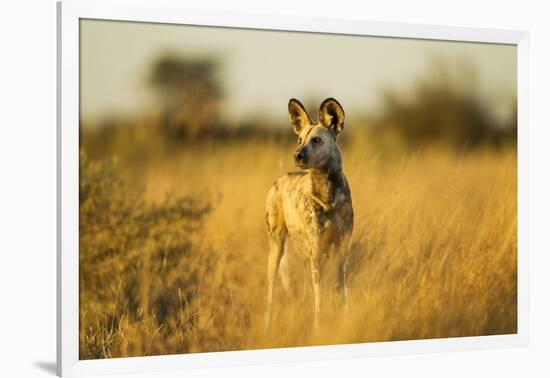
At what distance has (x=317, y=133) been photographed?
273 inches

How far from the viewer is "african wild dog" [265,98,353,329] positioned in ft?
22.7

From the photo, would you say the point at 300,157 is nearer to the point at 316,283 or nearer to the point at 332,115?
the point at 332,115

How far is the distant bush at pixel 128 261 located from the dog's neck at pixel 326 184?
0.84 metres

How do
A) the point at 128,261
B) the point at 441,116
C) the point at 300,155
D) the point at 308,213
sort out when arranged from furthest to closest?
the point at 441,116 < the point at 308,213 < the point at 300,155 < the point at 128,261

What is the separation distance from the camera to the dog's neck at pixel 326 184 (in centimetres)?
696

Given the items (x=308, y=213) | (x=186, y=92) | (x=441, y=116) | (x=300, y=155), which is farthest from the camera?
(x=441, y=116)

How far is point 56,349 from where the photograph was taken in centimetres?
659

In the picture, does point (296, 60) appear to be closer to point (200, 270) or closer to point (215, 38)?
point (215, 38)

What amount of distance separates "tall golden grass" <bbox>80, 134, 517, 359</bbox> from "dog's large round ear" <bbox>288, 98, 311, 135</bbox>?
0.20m

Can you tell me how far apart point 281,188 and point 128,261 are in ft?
3.84

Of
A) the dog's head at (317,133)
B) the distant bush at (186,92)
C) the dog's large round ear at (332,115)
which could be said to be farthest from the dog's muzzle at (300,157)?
the distant bush at (186,92)

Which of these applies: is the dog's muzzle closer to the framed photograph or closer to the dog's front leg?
the framed photograph

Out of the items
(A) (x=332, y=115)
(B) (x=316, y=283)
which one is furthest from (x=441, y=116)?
(B) (x=316, y=283)
